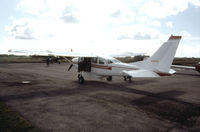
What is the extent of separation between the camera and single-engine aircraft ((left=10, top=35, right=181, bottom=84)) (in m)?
10.2

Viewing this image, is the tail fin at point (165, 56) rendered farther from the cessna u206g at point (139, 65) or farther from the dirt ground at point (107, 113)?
the dirt ground at point (107, 113)

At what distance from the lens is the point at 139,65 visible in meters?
11.8

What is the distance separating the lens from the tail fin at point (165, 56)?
32.9 ft

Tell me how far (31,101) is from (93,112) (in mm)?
3666

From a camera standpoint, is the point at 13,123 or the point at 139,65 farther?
the point at 139,65

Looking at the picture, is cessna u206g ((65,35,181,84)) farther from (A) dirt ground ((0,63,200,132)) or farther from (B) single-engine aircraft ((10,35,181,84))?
(A) dirt ground ((0,63,200,132))

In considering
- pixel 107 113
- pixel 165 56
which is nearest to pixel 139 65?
pixel 165 56

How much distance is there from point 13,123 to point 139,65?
8.83 metres

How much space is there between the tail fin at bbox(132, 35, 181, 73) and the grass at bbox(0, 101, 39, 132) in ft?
27.1

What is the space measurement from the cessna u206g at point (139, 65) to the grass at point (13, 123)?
639 cm

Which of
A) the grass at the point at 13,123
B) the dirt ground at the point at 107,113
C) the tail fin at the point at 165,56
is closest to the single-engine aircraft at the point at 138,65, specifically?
the tail fin at the point at 165,56

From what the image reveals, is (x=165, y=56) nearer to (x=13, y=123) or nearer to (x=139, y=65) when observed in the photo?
(x=139, y=65)

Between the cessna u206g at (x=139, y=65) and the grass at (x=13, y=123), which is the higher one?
the cessna u206g at (x=139, y=65)

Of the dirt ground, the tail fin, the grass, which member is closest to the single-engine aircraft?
the tail fin
